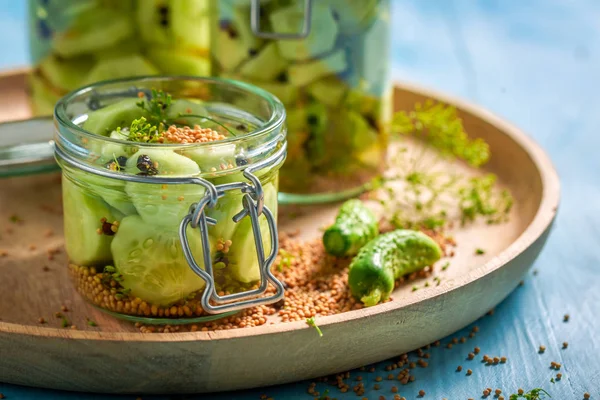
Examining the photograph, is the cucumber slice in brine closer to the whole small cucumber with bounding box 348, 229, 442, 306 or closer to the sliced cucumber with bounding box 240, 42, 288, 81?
the whole small cucumber with bounding box 348, 229, 442, 306

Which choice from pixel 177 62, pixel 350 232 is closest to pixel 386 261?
pixel 350 232

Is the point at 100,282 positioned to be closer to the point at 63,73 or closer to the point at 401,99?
the point at 63,73

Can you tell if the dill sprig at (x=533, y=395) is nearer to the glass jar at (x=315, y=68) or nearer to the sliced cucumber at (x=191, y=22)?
the glass jar at (x=315, y=68)

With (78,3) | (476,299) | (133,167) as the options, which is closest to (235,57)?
(78,3)

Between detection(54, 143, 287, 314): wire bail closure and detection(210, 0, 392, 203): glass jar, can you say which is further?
detection(210, 0, 392, 203): glass jar

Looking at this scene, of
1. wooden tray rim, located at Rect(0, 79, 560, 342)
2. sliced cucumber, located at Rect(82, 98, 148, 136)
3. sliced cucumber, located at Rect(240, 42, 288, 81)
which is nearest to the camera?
wooden tray rim, located at Rect(0, 79, 560, 342)

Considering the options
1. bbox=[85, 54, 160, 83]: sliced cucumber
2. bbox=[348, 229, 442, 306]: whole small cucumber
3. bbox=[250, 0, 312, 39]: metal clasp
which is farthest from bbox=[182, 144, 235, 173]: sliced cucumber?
→ bbox=[85, 54, 160, 83]: sliced cucumber
